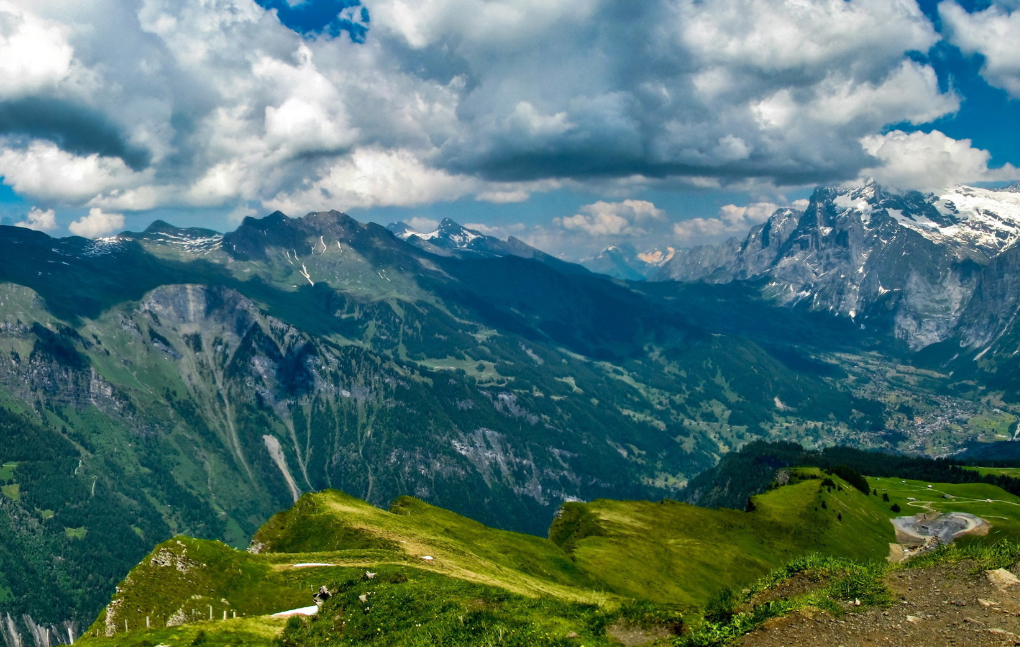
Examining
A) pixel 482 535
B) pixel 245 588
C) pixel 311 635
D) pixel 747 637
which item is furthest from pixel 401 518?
pixel 747 637

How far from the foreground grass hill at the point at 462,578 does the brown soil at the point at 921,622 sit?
1.45 metres

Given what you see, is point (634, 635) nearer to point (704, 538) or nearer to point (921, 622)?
point (921, 622)

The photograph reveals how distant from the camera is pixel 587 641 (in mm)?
36375

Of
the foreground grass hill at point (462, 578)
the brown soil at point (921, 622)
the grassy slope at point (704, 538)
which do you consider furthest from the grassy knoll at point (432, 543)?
the brown soil at point (921, 622)

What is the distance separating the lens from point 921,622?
99.6 ft

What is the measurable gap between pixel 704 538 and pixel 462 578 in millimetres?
104598

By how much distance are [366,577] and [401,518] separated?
62128 mm

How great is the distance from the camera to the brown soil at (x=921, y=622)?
28.9m

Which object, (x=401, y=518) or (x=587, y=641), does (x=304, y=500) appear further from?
(x=587, y=641)

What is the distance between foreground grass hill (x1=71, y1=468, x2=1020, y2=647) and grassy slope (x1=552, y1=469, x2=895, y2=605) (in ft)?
1.79

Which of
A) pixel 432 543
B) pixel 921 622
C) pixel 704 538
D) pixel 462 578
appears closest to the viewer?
pixel 921 622

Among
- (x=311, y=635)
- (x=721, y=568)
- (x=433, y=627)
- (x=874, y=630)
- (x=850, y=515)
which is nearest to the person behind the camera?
(x=874, y=630)

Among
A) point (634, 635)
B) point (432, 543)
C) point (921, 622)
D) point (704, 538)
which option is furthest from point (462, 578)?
point (704, 538)

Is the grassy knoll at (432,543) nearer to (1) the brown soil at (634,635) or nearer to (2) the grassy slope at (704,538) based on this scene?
(2) the grassy slope at (704,538)
